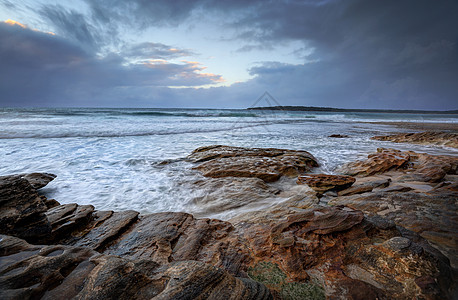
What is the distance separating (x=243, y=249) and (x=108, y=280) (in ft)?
4.87

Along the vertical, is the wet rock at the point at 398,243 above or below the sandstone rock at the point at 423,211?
above

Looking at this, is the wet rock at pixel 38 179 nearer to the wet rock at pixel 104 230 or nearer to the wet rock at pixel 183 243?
the wet rock at pixel 104 230

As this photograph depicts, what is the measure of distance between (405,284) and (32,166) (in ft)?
30.9

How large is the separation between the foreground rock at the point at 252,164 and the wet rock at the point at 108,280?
417 centimetres

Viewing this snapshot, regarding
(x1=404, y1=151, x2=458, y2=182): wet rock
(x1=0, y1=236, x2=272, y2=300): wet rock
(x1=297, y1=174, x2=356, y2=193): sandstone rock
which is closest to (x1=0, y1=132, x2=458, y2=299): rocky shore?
(x1=0, y1=236, x2=272, y2=300): wet rock

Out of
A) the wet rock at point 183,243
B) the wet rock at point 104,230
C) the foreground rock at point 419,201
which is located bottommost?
the wet rock at point 104,230

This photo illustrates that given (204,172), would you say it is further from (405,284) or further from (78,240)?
(405,284)

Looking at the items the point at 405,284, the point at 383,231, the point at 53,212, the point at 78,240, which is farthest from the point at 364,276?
the point at 53,212

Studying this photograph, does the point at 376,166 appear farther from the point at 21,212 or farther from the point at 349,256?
the point at 21,212

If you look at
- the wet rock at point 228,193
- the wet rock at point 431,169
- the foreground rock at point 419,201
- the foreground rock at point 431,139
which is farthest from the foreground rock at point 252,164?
the foreground rock at point 431,139

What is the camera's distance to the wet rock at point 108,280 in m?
1.44

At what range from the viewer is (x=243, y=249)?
2.48 metres

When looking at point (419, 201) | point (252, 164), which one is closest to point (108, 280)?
point (419, 201)

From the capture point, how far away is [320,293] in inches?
70.7
